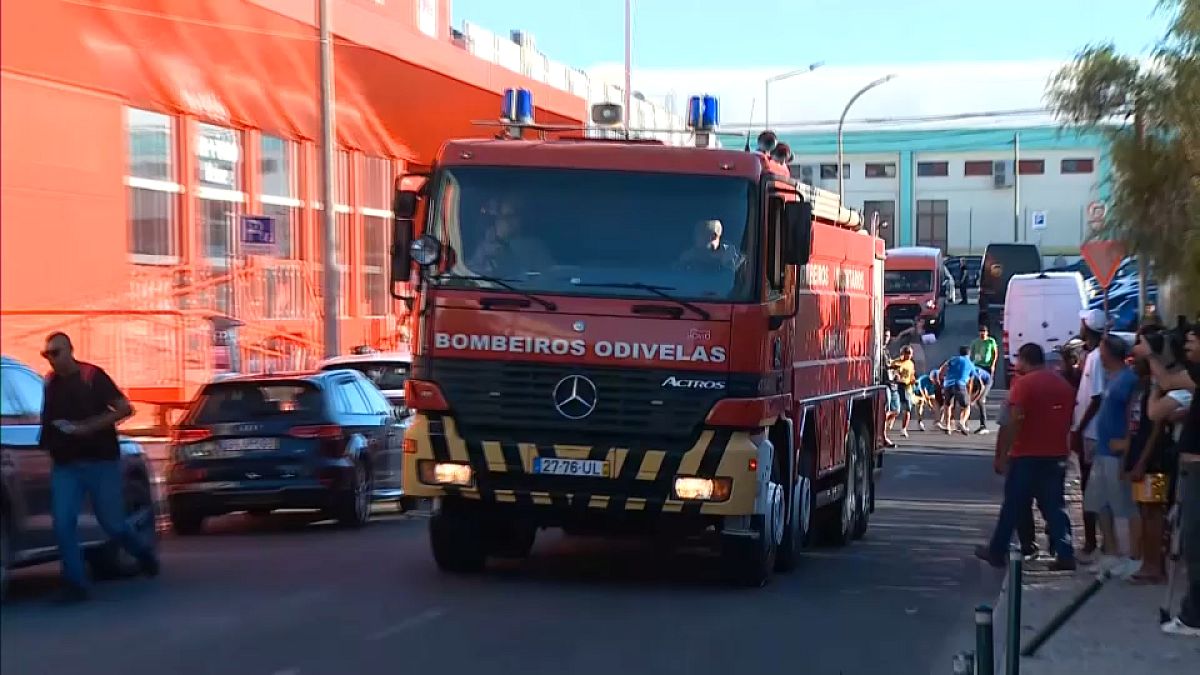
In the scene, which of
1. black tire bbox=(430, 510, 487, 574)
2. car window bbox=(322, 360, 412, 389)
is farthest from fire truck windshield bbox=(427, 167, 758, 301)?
car window bbox=(322, 360, 412, 389)

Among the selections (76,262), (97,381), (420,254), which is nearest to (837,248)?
(420,254)

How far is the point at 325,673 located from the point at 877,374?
34.4 feet

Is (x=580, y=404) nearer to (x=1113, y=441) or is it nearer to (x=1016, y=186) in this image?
(x=1113, y=441)

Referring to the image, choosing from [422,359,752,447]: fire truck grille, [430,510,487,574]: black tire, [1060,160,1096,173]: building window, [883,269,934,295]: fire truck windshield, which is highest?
[1060,160,1096,173]: building window

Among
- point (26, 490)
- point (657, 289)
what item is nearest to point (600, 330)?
point (657, 289)

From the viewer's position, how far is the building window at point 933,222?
80.1 m

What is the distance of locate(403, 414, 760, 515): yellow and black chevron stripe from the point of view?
38.4 feet

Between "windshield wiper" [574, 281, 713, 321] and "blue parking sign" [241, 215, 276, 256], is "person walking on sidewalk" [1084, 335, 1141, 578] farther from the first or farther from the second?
"blue parking sign" [241, 215, 276, 256]

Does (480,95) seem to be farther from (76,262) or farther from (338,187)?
(76,262)

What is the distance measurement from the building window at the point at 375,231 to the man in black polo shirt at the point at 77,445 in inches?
1072

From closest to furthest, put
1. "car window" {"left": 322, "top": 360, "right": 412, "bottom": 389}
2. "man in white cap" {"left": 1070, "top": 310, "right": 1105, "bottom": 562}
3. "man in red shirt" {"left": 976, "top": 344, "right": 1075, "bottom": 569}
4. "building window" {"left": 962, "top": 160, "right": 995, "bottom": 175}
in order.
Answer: "man in red shirt" {"left": 976, "top": 344, "right": 1075, "bottom": 569} → "man in white cap" {"left": 1070, "top": 310, "right": 1105, "bottom": 562} → "car window" {"left": 322, "top": 360, "right": 412, "bottom": 389} → "building window" {"left": 962, "top": 160, "right": 995, "bottom": 175}

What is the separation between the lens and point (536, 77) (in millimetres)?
42344

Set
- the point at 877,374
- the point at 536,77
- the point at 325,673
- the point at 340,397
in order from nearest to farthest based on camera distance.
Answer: the point at 325,673 < the point at 340,397 < the point at 877,374 < the point at 536,77

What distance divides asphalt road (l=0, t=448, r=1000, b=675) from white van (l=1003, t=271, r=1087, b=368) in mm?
22534
